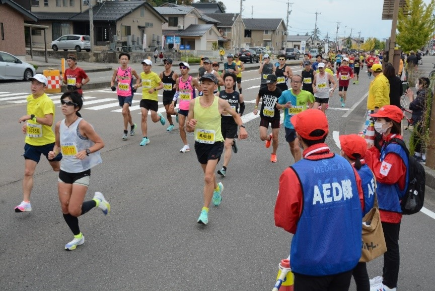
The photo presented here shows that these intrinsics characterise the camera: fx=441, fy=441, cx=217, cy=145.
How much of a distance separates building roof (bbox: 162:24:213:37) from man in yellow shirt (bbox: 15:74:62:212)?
195 ft

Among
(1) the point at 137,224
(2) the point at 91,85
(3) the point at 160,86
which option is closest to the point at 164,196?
(1) the point at 137,224

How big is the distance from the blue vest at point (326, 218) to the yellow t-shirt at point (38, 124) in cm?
441

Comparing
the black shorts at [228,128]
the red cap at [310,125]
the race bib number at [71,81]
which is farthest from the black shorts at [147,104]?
the red cap at [310,125]

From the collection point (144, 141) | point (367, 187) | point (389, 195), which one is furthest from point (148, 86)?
point (367, 187)

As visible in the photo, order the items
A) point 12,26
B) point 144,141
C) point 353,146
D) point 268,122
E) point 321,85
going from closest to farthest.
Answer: point 353,146 < point 268,122 < point 144,141 < point 321,85 < point 12,26

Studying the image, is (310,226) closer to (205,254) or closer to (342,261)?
(342,261)

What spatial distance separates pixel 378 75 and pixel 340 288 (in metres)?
7.23

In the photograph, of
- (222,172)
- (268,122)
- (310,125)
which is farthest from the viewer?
(268,122)

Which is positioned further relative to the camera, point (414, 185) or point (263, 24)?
point (263, 24)

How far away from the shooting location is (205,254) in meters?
4.93

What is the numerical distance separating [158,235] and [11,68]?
2068cm

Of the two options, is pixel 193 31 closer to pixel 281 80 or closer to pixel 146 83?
pixel 281 80

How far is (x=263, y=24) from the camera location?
93938 millimetres

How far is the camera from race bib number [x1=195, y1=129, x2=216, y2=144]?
19.6 ft
